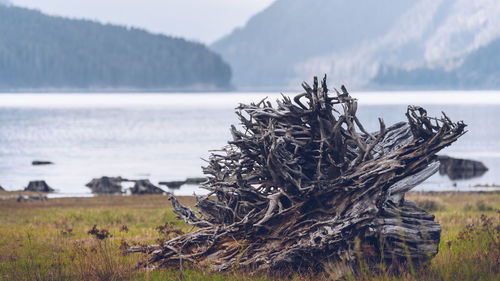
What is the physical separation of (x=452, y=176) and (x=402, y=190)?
4144 centimetres

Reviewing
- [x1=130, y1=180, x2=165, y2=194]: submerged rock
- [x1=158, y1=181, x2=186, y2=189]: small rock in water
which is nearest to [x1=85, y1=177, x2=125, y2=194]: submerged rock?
[x1=130, y1=180, x2=165, y2=194]: submerged rock

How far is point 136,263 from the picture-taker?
10461 mm

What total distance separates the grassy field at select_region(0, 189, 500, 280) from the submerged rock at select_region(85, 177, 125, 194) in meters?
7.29

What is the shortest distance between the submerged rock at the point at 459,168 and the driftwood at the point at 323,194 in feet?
136

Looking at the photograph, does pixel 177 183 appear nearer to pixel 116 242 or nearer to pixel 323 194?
pixel 116 242

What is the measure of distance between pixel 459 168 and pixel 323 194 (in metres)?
45.8

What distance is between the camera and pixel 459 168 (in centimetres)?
5209

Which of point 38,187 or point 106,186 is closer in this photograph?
point 38,187

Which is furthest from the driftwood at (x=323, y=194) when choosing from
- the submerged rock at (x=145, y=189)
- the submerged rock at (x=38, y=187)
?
the submerged rock at (x=38, y=187)

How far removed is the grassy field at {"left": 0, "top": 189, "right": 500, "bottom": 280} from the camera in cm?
935

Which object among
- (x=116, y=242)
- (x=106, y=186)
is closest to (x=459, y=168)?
(x=106, y=186)

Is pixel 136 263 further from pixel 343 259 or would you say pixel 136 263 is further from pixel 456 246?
pixel 456 246

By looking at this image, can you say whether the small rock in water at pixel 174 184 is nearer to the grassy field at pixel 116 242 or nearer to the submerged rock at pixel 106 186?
the submerged rock at pixel 106 186

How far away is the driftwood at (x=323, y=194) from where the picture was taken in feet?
28.8
